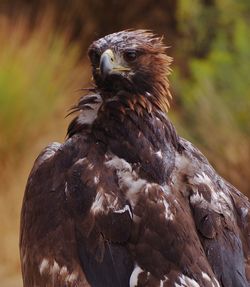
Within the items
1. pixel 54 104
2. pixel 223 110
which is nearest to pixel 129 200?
pixel 223 110

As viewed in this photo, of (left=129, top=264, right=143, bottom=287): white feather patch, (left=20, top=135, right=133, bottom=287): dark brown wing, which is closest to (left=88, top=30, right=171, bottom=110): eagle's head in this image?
(left=20, top=135, right=133, bottom=287): dark brown wing

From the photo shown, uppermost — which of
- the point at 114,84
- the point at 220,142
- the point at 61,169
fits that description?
the point at 114,84

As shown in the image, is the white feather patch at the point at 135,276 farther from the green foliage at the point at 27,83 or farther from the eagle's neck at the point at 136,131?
the green foliage at the point at 27,83

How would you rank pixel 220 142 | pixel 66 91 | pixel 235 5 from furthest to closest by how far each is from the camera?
pixel 235 5, pixel 66 91, pixel 220 142

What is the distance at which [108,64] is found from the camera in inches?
202

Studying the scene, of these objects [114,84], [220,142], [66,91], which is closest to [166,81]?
[114,84]

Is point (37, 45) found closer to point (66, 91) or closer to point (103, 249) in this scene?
point (66, 91)

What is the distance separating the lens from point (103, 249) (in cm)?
501

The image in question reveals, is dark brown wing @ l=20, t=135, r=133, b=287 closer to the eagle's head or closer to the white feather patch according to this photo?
the white feather patch

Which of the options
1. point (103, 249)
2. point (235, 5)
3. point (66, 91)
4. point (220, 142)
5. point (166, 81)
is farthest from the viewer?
point (235, 5)

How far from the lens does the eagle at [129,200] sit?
5.01 meters

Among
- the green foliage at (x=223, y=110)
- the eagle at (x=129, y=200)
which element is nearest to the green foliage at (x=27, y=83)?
the green foliage at (x=223, y=110)

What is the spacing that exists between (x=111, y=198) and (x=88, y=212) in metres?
0.12

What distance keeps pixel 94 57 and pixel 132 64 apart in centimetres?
19
